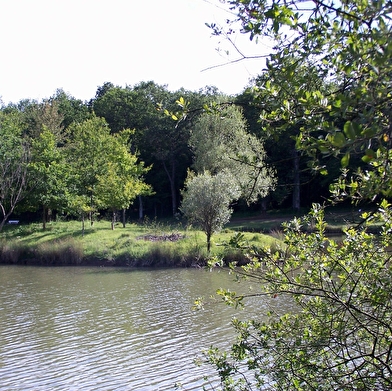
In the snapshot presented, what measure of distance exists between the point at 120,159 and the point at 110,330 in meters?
21.7

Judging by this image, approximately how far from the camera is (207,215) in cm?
2256

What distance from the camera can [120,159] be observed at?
3231 centimetres

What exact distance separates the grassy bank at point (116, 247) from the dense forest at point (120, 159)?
283 centimetres

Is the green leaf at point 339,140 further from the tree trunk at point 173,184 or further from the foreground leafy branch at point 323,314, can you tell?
the tree trunk at point 173,184

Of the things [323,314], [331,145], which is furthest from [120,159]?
[331,145]

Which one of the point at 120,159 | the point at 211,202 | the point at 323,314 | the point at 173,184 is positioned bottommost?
the point at 323,314

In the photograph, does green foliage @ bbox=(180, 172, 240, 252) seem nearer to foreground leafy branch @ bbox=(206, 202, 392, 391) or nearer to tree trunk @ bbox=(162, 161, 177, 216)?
foreground leafy branch @ bbox=(206, 202, 392, 391)

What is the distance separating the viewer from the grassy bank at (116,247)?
71.2 feet

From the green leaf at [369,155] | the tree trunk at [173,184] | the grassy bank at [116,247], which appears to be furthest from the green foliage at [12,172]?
the green leaf at [369,155]

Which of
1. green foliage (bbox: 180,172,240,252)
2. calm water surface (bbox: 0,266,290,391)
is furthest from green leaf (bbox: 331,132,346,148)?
green foliage (bbox: 180,172,240,252)

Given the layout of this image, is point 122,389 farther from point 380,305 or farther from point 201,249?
point 201,249

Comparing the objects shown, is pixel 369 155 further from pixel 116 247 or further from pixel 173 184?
pixel 173 184

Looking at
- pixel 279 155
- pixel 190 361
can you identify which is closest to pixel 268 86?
pixel 190 361

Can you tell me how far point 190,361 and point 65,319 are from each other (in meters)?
5.01
